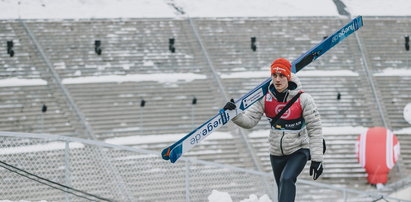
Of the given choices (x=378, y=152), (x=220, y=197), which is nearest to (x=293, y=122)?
(x=220, y=197)

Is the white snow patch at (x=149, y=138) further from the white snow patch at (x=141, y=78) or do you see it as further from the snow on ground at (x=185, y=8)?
the snow on ground at (x=185, y=8)

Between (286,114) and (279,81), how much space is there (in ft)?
1.08

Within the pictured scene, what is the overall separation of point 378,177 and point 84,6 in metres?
10.8

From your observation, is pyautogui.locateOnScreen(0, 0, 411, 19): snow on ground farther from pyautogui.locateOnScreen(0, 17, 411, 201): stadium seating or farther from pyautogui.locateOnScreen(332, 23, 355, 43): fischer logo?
pyautogui.locateOnScreen(332, 23, 355, 43): fischer logo

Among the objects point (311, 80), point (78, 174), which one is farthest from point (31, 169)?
point (311, 80)

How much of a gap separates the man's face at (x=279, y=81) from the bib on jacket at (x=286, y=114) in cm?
16

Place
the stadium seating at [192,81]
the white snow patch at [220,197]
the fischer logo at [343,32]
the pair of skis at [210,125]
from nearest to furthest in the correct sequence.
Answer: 1. the pair of skis at [210,125]
2. the fischer logo at [343,32]
3. the white snow patch at [220,197]
4. the stadium seating at [192,81]

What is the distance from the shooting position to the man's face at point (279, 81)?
223 inches

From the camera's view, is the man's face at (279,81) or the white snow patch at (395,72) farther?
the white snow patch at (395,72)

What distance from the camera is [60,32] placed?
19.6m

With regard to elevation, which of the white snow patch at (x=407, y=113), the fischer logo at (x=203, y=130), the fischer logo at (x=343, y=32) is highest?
the fischer logo at (x=343, y=32)

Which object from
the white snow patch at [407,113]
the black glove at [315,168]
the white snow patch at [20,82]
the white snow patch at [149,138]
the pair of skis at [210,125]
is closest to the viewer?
the black glove at [315,168]

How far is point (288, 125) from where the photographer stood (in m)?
5.85

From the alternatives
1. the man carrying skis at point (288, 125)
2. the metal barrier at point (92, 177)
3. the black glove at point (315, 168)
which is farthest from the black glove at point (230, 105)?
the metal barrier at point (92, 177)
